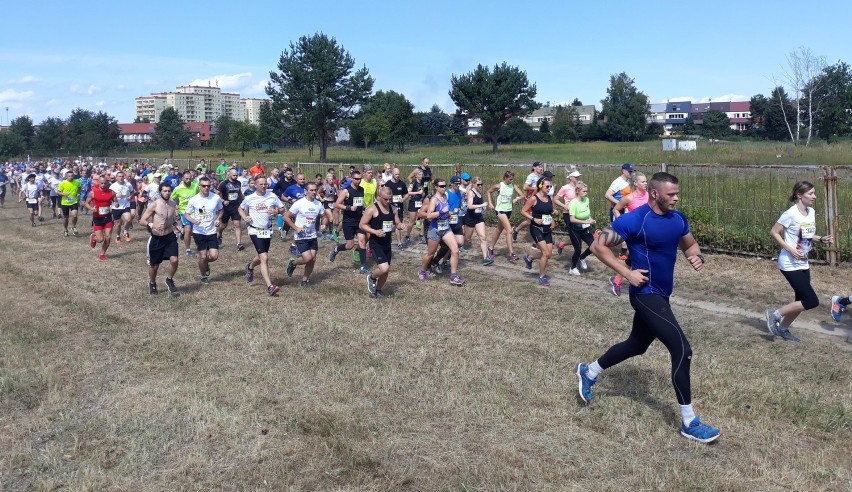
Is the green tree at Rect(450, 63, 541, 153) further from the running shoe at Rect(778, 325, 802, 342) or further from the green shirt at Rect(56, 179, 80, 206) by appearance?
the running shoe at Rect(778, 325, 802, 342)

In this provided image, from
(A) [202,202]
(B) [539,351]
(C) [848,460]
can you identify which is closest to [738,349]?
(B) [539,351]

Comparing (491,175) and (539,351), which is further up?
(491,175)

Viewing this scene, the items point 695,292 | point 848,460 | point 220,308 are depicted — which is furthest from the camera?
point 695,292

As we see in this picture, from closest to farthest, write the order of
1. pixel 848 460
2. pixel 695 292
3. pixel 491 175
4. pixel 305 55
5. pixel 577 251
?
pixel 848 460 < pixel 695 292 < pixel 577 251 < pixel 491 175 < pixel 305 55

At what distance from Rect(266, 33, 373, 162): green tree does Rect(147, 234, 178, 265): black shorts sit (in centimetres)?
4022

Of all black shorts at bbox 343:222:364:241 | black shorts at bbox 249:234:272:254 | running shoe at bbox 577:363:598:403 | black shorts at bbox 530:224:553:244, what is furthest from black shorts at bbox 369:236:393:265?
running shoe at bbox 577:363:598:403

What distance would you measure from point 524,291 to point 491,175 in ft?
33.1

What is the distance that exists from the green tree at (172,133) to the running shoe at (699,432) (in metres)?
70.3

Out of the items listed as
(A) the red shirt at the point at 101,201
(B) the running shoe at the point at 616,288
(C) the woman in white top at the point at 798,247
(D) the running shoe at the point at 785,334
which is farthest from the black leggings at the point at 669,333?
(A) the red shirt at the point at 101,201

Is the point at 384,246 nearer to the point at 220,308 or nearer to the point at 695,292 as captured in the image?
the point at 220,308

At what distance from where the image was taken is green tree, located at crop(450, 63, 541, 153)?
5916 cm

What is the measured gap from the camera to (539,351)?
7973 mm

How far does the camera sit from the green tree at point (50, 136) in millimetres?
76938

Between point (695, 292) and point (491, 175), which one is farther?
point (491, 175)
